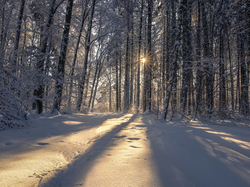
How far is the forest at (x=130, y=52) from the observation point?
545 centimetres

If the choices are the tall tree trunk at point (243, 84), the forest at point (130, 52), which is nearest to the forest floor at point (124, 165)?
the forest at point (130, 52)

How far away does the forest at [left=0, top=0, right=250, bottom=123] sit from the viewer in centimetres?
545

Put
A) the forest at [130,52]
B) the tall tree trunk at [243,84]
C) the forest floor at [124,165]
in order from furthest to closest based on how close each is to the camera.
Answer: the tall tree trunk at [243,84]
the forest at [130,52]
the forest floor at [124,165]

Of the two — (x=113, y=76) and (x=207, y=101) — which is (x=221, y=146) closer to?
(x=207, y=101)

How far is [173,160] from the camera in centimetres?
199

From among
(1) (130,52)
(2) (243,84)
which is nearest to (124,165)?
(2) (243,84)

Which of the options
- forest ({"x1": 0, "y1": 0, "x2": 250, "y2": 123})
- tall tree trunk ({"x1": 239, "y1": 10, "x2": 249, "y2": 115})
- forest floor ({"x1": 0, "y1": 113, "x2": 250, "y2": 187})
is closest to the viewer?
forest floor ({"x1": 0, "y1": 113, "x2": 250, "y2": 187})

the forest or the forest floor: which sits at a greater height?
the forest

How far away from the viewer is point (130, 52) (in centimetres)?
1412

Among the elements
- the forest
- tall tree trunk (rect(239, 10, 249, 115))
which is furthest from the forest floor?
tall tree trunk (rect(239, 10, 249, 115))

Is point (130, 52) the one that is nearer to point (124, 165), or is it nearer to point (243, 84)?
point (243, 84)

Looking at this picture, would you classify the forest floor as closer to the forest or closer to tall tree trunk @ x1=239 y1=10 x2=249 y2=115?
the forest

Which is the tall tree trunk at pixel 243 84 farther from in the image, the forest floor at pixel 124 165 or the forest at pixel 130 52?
the forest floor at pixel 124 165

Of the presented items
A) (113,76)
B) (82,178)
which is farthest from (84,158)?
(113,76)
